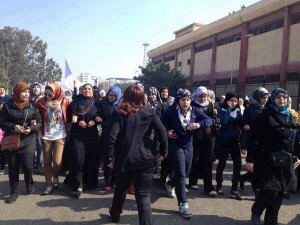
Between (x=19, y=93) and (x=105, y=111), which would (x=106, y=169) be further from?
(x=19, y=93)

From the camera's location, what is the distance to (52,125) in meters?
5.41

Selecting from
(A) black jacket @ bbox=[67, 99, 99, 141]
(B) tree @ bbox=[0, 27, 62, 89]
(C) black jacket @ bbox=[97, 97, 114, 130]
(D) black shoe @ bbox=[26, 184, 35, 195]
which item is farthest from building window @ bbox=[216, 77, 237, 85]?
(B) tree @ bbox=[0, 27, 62, 89]

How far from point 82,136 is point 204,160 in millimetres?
2131

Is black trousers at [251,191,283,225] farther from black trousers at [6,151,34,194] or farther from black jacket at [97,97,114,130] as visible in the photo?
→ black trousers at [6,151,34,194]

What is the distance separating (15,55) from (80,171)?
55.9 metres

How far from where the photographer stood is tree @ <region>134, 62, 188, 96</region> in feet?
119

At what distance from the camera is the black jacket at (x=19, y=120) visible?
5.00 m

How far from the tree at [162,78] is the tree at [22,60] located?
2509 cm

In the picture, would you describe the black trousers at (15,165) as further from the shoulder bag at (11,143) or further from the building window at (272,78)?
the building window at (272,78)

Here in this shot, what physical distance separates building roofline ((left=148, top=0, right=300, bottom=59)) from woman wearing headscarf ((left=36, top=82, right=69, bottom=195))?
21.6m

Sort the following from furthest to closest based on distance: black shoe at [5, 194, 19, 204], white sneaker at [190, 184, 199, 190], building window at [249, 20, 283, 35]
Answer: building window at [249, 20, 283, 35] < white sneaker at [190, 184, 199, 190] < black shoe at [5, 194, 19, 204]

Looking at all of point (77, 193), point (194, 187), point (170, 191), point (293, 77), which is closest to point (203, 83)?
point (293, 77)

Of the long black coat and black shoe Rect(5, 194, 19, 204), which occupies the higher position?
the long black coat

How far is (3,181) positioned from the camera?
20.0ft
